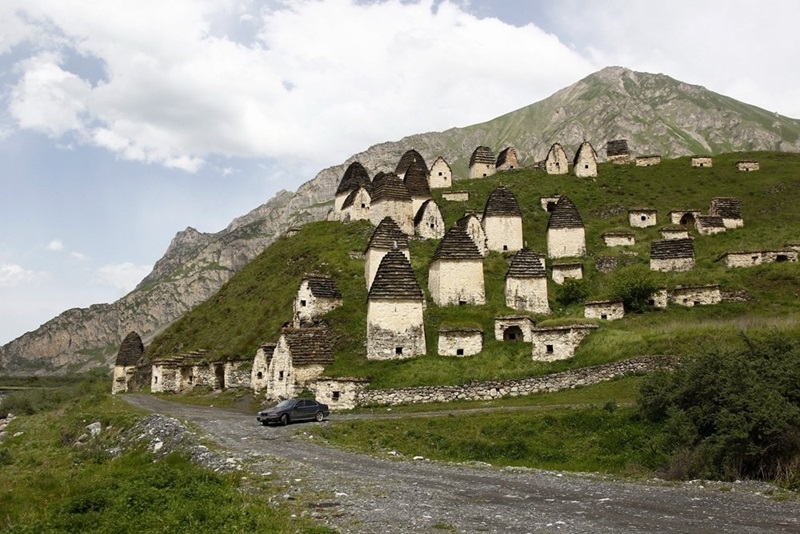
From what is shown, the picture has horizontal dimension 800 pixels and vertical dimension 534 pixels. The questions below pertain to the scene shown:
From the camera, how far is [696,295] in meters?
40.9

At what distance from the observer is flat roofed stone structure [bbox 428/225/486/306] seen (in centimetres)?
4319

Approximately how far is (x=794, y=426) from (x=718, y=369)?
3560 millimetres

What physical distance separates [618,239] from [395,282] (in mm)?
28415

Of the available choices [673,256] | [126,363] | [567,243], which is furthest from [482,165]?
[126,363]

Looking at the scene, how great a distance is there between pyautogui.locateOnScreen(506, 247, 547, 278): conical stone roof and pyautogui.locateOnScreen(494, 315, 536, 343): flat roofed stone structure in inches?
232

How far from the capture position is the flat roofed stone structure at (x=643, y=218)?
208 feet

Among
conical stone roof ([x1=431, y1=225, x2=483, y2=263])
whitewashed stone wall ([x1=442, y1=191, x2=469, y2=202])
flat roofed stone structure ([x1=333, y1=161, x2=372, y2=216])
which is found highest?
flat roofed stone structure ([x1=333, y1=161, x2=372, y2=216])

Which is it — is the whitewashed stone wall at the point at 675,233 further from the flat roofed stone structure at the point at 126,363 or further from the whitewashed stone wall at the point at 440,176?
the flat roofed stone structure at the point at 126,363

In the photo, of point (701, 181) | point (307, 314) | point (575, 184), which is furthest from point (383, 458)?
point (701, 181)

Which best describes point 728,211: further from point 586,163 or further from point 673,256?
point 586,163

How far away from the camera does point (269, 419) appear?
28.0 m

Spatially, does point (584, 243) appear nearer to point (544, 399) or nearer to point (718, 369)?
point (544, 399)

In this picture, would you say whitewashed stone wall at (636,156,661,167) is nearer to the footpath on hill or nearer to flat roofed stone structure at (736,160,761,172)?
flat roofed stone structure at (736,160,761,172)

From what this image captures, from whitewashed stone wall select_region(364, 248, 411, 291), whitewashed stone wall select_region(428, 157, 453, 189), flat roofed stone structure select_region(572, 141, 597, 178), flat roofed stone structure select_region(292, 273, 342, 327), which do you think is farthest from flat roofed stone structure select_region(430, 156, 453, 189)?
flat roofed stone structure select_region(292, 273, 342, 327)
